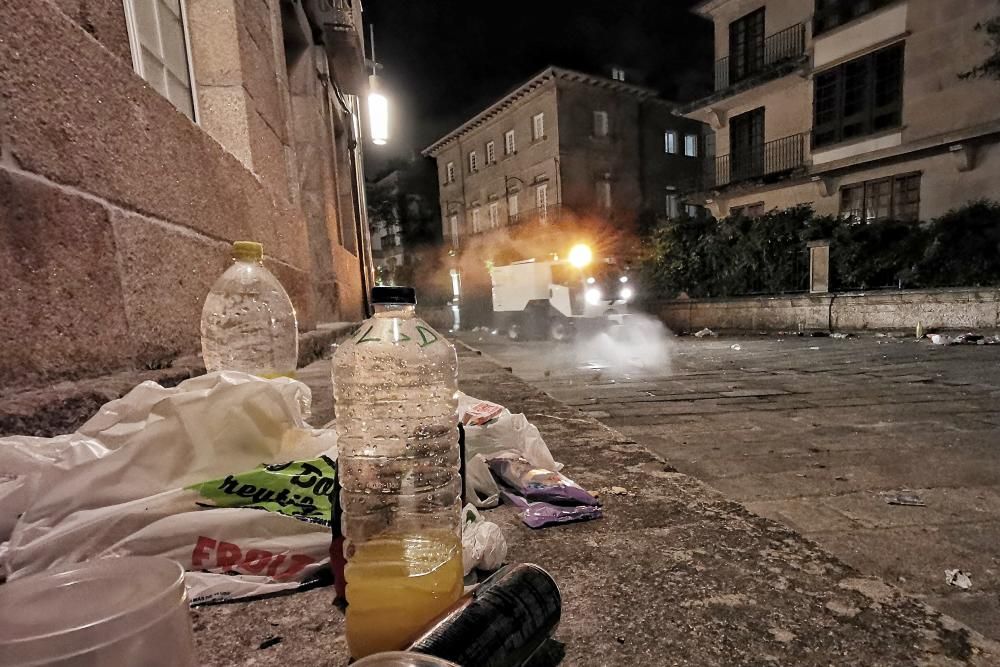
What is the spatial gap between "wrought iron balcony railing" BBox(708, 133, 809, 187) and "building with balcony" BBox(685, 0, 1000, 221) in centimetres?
4

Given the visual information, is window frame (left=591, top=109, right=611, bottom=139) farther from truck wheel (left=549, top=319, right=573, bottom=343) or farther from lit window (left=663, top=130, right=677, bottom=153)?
truck wheel (left=549, top=319, right=573, bottom=343)

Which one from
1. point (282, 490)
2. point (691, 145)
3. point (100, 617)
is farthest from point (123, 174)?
point (691, 145)

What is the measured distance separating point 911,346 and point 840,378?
14.5 feet

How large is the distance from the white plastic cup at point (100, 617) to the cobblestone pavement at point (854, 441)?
2.59 metres

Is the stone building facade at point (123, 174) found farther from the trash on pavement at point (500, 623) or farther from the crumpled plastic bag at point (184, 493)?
the trash on pavement at point (500, 623)

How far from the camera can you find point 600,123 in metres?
26.1

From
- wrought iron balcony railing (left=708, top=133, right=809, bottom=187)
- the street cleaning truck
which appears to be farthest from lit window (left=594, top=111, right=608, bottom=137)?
the street cleaning truck

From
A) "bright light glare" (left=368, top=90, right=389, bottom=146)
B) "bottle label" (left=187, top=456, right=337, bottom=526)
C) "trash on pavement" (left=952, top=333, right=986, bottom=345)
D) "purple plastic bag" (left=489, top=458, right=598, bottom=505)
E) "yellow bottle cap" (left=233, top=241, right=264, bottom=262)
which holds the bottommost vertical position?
"trash on pavement" (left=952, top=333, right=986, bottom=345)

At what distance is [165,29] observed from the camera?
318cm

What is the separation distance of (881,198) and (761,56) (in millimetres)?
7790

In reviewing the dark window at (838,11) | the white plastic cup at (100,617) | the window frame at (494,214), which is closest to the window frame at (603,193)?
the window frame at (494,214)

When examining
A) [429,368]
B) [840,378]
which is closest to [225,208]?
[429,368]

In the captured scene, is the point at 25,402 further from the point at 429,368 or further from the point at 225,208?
the point at 225,208

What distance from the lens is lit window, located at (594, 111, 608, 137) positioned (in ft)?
85.0
